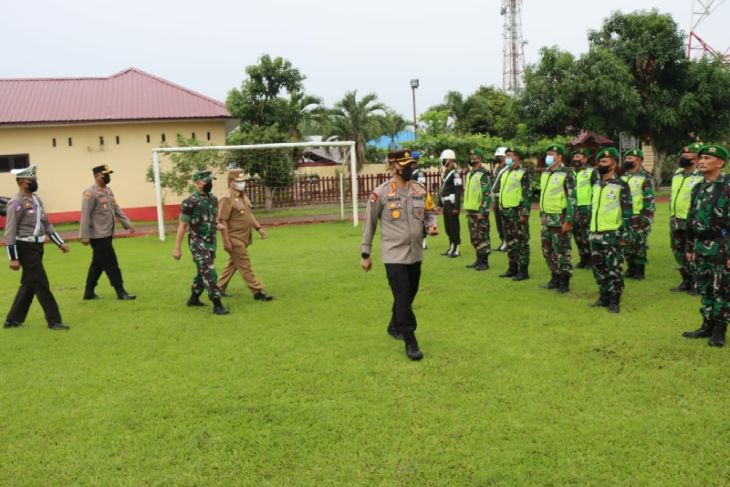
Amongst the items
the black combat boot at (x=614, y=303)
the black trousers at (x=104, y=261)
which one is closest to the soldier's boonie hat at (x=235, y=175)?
the black trousers at (x=104, y=261)

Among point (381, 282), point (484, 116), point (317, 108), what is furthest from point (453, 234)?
point (484, 116)

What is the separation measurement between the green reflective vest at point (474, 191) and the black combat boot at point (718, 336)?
176 inches

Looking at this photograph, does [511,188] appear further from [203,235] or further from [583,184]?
[203,235]

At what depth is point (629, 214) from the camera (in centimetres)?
672

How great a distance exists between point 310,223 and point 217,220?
36.6ft

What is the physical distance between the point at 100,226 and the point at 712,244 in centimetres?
721

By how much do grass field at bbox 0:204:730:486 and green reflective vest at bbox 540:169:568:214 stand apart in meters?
1.09

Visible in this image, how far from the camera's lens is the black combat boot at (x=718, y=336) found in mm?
5574

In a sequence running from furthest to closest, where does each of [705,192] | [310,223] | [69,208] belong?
[69,208] → [310,223] → [705,192]

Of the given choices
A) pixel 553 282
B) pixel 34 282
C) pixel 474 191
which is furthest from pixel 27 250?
pixel 553 282

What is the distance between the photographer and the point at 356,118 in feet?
117

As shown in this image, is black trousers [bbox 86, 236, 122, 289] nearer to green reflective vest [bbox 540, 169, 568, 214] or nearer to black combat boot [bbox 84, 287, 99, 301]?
black combat boot [bbox 84, 287, 99, 301]

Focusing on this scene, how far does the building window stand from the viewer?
20016mm

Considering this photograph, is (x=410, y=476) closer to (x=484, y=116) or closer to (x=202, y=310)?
(x=202, y=310)
